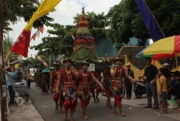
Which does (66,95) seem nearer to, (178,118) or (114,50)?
(178,118)

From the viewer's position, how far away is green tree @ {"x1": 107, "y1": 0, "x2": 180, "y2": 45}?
14922 millimetres

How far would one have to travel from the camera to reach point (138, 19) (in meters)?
15.8

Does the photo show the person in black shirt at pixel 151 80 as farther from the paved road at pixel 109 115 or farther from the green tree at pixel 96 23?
the green tree at pixel 96 23

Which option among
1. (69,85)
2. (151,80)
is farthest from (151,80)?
(69,85)

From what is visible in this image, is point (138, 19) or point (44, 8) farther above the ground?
point (138, 19)

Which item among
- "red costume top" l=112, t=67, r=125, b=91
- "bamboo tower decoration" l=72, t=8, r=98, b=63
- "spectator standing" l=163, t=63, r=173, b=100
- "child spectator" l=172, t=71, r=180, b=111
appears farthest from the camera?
"bamboo tower decoration" l=72, t=8, r=98, b=63

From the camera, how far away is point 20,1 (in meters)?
11.9

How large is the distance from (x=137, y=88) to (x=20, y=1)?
258 inches

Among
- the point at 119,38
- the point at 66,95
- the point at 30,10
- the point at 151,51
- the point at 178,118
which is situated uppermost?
the point at 30,10

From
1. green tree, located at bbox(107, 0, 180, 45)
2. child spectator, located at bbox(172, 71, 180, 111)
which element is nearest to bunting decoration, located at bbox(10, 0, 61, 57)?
child spectator, located at bbox(172, 71, 180, 111)

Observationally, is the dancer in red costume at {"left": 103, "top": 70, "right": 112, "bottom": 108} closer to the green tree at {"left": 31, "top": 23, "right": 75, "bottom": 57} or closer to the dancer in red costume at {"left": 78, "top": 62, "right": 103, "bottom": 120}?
the dancer in red costume at {"left": 78, "top": 62, "right": 103, "bottom": 120}

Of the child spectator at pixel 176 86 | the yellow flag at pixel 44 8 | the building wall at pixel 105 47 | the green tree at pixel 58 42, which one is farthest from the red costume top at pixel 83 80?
the building wall at pixel 105 47

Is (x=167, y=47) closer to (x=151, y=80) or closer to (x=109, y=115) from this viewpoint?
(x=151, y=80)

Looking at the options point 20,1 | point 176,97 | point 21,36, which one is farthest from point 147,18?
point 21,36
